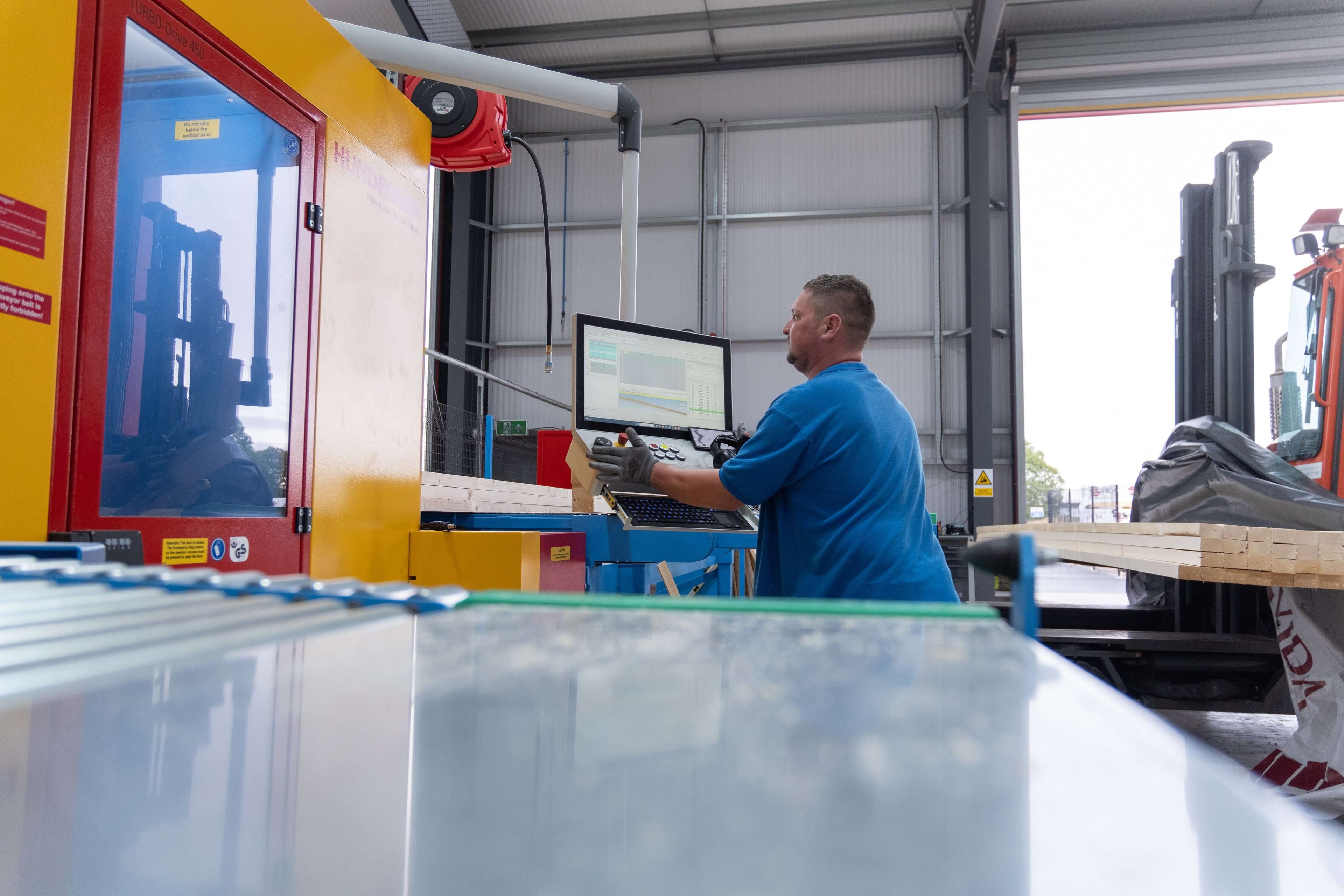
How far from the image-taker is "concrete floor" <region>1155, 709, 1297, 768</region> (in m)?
3.63

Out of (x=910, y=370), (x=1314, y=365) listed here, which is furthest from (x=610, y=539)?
(x=910, y=370)

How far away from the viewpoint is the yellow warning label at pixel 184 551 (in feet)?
5.71

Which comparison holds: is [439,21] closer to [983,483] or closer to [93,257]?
[983,483]

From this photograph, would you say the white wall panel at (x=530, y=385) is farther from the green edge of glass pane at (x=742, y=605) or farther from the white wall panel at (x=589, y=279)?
the green edge of glass pane at (x=742, y=605)

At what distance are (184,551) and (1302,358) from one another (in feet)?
A: 16.9

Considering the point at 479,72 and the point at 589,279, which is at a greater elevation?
the point at 589,279

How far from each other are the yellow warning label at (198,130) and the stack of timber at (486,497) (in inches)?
52.0

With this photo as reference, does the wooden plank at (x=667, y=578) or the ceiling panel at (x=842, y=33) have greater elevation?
the ceiling panel at (x=842, y=33)

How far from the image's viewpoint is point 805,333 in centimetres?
265

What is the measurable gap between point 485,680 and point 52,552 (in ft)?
3.40

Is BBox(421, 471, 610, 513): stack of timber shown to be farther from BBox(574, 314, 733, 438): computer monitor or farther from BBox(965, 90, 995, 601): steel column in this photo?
BBox(965, 90, 995, 601): steel column

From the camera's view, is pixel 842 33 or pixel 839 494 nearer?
pixel 839 494

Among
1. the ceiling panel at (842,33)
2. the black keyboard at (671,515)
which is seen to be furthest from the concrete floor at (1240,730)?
the ceiling panel at (842,33)

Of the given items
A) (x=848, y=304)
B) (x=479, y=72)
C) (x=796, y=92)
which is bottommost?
(x=848, y=304)
